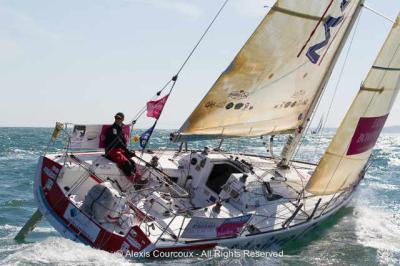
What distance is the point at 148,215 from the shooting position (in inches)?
381

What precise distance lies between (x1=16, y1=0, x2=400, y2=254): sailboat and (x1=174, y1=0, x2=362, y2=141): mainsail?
0.03 metres

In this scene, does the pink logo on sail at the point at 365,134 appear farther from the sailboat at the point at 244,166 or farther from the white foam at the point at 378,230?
the white foam at the point at 378,230

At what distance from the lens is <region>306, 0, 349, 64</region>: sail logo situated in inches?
488

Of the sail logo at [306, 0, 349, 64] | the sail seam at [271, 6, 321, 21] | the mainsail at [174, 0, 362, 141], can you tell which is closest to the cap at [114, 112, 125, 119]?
the mainsail at [174, 0, 362, 141]

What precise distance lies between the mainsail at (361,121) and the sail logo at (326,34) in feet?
4.86

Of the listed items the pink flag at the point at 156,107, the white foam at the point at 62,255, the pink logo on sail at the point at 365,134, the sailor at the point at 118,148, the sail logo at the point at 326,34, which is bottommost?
the white foam at the point at 62,255

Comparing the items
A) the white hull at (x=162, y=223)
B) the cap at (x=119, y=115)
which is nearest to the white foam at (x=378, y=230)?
the white hull at (x=162, y=223)

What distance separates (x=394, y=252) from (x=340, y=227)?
2.17 m

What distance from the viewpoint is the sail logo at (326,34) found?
488 inches

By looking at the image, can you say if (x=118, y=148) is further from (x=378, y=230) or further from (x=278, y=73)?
(x=378, y=230)

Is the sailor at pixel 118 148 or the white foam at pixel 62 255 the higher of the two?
the sailor at pixel 118 148

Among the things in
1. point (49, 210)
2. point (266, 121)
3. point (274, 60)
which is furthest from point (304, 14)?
Result: point (49, 210)

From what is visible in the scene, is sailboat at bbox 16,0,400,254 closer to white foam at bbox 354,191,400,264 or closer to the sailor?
the sailor

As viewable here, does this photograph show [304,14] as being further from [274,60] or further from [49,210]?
[49,210]
